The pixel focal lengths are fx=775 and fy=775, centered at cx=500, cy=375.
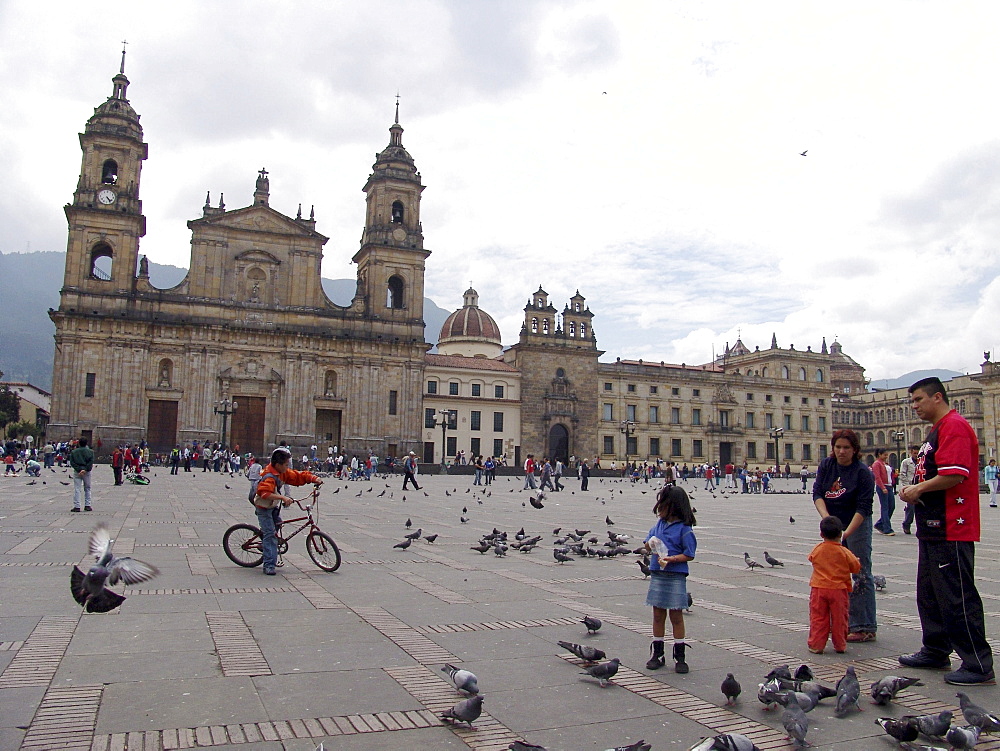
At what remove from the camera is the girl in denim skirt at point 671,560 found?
531 cm

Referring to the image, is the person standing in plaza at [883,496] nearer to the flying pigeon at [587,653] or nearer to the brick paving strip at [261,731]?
the flying pigeon at [587,653]

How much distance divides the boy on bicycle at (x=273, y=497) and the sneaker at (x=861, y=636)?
537 centimetres

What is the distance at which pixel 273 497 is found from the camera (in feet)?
28.0

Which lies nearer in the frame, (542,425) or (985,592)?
(985,592)

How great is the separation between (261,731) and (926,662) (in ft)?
14.1

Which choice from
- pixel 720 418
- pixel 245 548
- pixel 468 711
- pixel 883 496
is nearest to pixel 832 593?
pixel 468 711

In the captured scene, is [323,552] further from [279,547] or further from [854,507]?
[854,507]

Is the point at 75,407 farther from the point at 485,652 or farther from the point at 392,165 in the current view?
the point at 485,652

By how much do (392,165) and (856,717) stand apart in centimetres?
5712

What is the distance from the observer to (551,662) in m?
5.25

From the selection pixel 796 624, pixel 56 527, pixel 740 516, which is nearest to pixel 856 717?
pixel 796 624

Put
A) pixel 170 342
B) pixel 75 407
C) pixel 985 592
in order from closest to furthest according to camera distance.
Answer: pixel 985 592, pixel 75 407, pixel 170 342

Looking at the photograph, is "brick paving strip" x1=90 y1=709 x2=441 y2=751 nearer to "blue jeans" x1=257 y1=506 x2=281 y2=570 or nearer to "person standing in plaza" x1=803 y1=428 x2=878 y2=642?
"person standing in plaza" x1=803 y1=428 x2=878 y2=642

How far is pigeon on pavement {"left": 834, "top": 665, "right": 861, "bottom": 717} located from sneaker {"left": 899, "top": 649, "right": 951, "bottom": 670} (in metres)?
1.15
